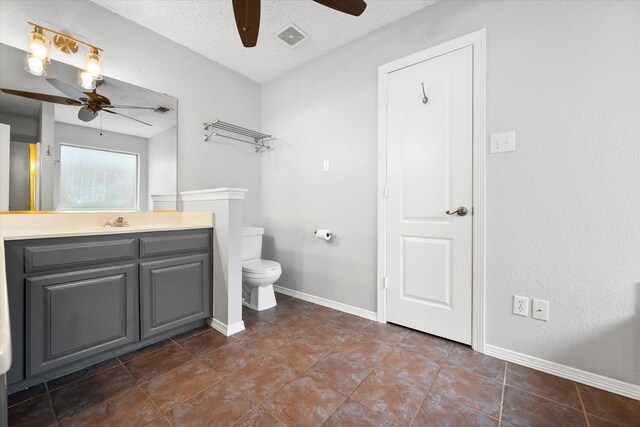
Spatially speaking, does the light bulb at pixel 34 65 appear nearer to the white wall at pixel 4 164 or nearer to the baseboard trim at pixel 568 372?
the white wall at pixel 4 164

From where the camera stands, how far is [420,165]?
2023mm

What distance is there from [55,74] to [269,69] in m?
1.72

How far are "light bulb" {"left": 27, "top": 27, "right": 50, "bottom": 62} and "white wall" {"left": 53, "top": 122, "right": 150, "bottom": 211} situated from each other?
41cm

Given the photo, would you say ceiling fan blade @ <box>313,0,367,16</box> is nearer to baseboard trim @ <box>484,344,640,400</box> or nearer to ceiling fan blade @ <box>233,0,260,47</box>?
ceiling fan blade @ <box>233,0,260,47</box>

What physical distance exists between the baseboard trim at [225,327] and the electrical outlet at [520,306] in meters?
1.85

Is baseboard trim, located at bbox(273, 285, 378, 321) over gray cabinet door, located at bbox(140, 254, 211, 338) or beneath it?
beneath

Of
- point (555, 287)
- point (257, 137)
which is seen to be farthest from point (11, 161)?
point (555, 287)

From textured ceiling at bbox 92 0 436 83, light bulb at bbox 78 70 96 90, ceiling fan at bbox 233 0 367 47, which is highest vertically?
textured ceiling at bbox 92 0 436 83

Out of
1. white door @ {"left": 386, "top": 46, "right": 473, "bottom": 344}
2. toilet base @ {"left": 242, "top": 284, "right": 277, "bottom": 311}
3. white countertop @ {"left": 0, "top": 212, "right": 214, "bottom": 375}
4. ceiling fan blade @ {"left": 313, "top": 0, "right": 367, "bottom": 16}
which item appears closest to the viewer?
ceiling fan blade @ {"left": 313, "top": 0, "right": 367, "bottom": 16}

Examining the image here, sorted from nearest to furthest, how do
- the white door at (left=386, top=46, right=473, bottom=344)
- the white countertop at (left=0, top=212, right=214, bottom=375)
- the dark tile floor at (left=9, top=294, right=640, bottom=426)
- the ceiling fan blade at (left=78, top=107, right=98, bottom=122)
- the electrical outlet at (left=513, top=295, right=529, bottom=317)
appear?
the dark tile floor at (left=9, top=294, right=640, bottom=426) < the white countertop at (left=0, top=212, right=214, bottom=375) < the electrical outlet at (left=513, top=295, right=529, bottom=317) < the white door at (left=386, top=46, right=473, bottom=344) < the ceiling fan blade at (left=78, top=107, right=98, bottom=122)

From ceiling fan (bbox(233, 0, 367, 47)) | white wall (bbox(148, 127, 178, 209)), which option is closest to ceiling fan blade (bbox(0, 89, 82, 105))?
white wall (bbox(148, 127, 178, 209))

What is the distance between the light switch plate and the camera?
1.65 m

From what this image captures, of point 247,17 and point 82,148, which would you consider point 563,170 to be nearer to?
point 247,17

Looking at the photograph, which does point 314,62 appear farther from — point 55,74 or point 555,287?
point 555,287
